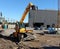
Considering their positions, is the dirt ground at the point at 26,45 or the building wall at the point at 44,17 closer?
the dirt ground at the point at 26,45

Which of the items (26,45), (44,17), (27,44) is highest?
(44,17)

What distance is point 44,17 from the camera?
9131cm

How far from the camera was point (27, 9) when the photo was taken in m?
30.0

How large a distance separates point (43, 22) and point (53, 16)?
4955mm

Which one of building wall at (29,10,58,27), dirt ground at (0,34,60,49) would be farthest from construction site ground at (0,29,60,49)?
building wall at (29,10,58,27)

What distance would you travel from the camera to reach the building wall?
90.4 meters

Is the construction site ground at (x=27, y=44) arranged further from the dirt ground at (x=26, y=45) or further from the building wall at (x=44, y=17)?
the building wall at (x=44, y=17)

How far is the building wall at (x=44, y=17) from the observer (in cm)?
9042

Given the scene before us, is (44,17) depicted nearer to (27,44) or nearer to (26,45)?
(27,44)

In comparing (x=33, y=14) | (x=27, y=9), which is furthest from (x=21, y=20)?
(x=33, y=14)

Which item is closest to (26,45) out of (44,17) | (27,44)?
(27,44)

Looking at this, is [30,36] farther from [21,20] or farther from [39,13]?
[39,13]

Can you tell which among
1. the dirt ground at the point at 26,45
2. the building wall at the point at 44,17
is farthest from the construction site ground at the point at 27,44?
the building wall at the point at 44,17

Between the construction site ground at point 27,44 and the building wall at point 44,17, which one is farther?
the building wall at point 44,17
